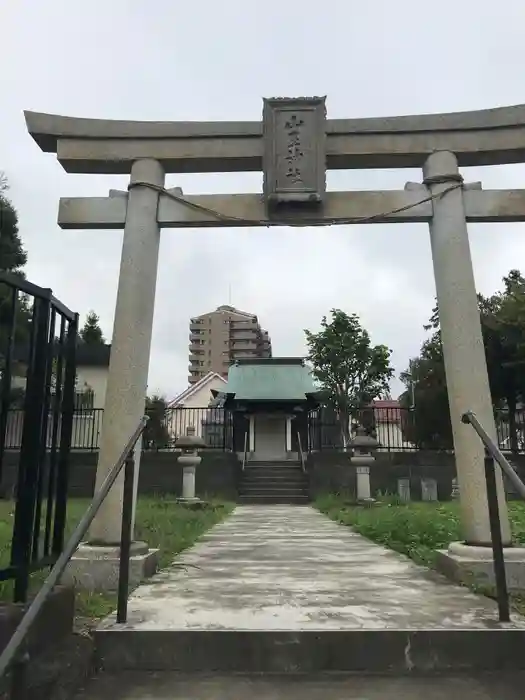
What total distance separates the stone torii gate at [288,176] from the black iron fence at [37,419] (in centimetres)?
150

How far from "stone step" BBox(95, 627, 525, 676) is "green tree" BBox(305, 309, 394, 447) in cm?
1617

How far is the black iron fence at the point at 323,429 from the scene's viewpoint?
16.0 m

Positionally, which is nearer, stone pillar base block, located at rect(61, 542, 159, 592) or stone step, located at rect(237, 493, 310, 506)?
stone pillar base block, located at rect(61, 542, 159, 592)

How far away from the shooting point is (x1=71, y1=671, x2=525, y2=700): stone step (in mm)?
2285

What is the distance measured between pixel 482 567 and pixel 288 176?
10.9ft

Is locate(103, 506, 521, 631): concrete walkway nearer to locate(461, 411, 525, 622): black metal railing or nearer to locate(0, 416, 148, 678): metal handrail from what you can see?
locate(461, 411, 525, 622): black metal railing

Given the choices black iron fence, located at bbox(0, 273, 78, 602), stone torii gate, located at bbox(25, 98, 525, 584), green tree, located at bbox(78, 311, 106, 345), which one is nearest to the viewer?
black iron fence, located at bbox(0, 273, 78, 602)

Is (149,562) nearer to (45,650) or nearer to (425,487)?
(45,650)

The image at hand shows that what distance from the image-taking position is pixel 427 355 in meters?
20.7

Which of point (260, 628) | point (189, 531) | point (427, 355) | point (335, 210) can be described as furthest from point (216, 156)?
point (427, 355)

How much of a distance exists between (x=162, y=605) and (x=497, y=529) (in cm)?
190

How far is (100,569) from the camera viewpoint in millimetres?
3809

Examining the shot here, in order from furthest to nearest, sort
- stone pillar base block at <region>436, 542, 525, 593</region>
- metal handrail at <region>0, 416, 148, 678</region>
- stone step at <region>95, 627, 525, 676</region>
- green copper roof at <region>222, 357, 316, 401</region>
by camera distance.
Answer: green copper roof at <region>222, 357, 316, 401</region>
stone pillar base block at <region>436, 542, 525, 593</region>
stone step at <region>95, 627, 525, 676</region>
metal handrail at <region>0, 416, 148, 678</region>

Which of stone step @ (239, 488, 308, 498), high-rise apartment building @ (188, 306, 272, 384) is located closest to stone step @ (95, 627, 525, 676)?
stone step @ (239, 488, 308, 498)
